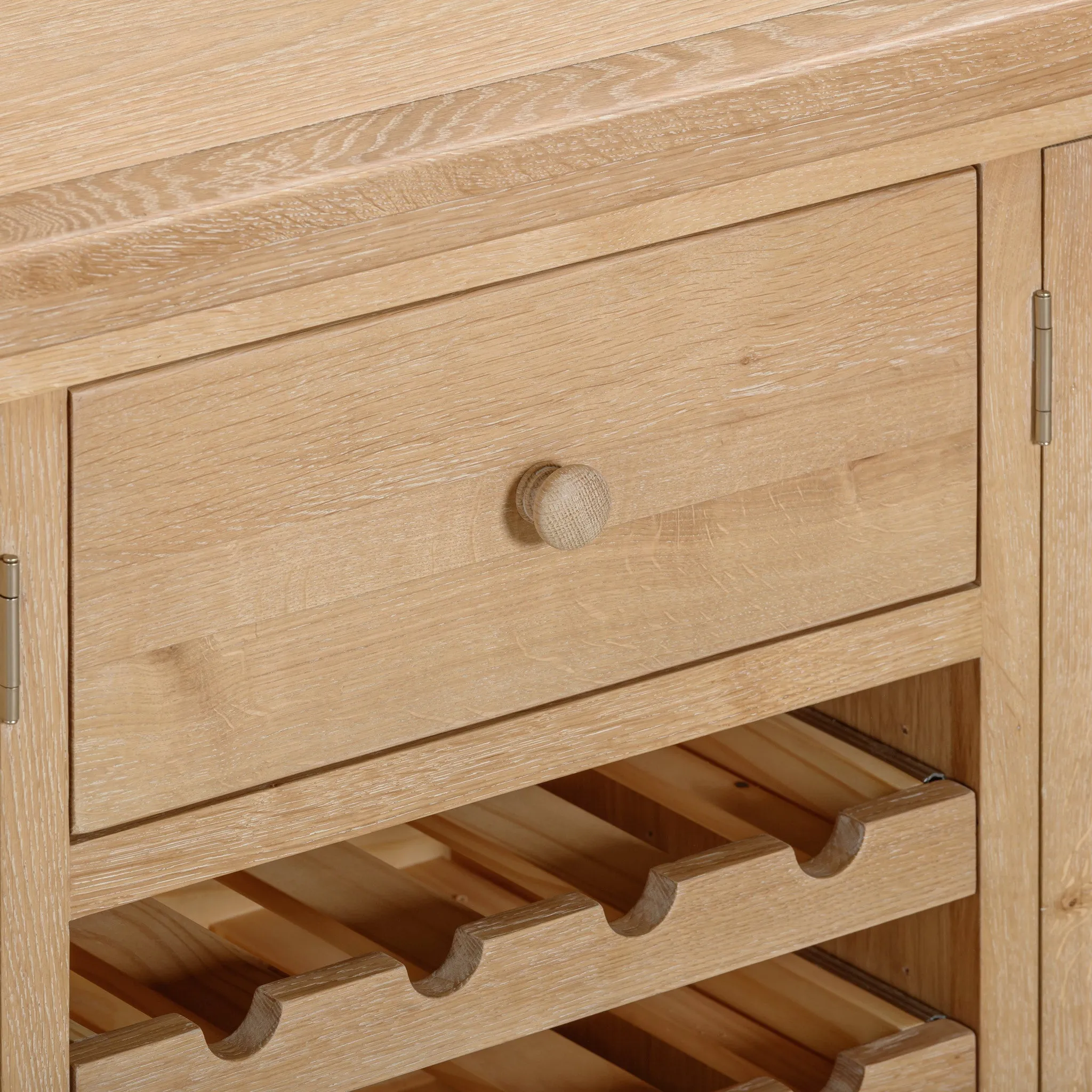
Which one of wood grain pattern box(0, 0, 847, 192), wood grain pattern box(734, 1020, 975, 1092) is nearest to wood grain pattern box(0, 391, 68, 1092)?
wood grain pattern box(0, 0, 847, 192)

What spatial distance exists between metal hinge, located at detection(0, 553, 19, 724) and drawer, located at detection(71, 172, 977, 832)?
23mm

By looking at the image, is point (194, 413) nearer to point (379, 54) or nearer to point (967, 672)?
point (379, 54)

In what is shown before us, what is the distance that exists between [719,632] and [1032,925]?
230 millimetres

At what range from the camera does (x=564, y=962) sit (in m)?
0.87

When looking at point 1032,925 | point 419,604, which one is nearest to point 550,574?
point 419,604

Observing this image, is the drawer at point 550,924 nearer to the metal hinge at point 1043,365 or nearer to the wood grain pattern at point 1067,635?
the wood grain pattern at point 1067,635

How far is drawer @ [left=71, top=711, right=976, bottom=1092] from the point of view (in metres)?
0.83

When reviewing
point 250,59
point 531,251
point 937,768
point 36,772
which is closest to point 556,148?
point 531,251

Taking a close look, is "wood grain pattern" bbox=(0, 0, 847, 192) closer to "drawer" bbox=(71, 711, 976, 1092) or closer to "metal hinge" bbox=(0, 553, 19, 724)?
"metal hinge" bbox=(0, 553, 19, 724)

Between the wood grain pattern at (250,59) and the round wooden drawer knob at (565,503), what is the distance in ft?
0.48

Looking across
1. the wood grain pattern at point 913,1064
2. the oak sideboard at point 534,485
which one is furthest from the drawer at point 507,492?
the wood grain pattern at point 913,1064

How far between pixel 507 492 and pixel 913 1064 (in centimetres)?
34

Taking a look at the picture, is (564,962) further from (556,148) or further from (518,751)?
(556,148)

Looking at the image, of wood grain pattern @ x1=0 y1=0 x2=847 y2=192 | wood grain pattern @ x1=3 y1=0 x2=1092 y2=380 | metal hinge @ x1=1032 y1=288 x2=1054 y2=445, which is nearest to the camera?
wood grain pattern @ x1=3 y1=0 x2=1092 y2=380
